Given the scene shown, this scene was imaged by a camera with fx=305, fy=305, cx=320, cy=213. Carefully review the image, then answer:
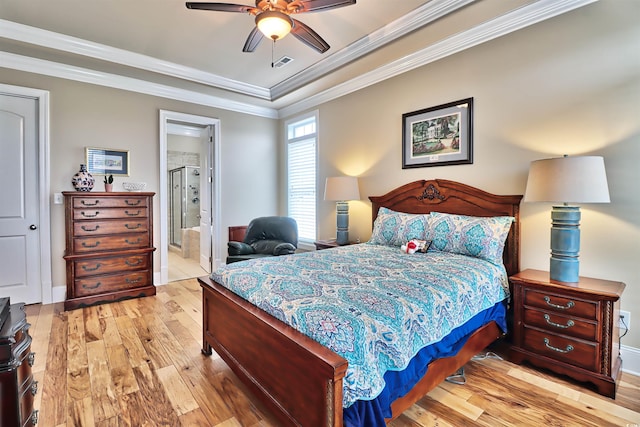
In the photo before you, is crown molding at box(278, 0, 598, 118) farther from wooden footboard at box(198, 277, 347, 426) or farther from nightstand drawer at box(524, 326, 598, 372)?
wooden footboard at box(198, 277, 347, 426)

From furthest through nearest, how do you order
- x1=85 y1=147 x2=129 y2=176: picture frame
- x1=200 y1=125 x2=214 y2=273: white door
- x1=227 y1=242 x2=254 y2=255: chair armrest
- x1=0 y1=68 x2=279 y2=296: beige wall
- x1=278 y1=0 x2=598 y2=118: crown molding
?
1. x1=200 y1=125 x2=214 y2=273: white door
2. x1=227 y1=242 x2=254 y2=255: chair armrest
3. x1=85 y1=147 x2=129 y2=176: picture frame
4. x1=0 y1=68 x2=279 y2=296: beige wall
5. x1=278 y1=0 x2=598 y2=118: crown molding

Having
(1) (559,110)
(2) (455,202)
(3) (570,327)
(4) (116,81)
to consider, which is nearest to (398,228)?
(2) (455,202)

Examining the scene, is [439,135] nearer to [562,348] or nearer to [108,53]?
[562,348]

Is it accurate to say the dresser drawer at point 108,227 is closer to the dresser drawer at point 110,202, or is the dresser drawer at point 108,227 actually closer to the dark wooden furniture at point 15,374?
the dresser drawer at point 110,202

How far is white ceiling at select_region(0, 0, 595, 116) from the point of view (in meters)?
2.61

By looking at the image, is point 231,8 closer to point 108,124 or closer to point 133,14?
point 133,14

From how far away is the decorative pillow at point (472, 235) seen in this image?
247 cm

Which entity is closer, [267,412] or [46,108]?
[267,412]

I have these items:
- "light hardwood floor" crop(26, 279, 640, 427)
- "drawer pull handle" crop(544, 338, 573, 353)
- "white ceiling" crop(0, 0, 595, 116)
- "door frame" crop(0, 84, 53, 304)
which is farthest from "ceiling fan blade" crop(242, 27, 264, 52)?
"drawer pull handle" crop(544, 338, 573, 353)

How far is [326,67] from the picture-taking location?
3.75 m

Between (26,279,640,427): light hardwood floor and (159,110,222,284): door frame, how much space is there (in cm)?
169

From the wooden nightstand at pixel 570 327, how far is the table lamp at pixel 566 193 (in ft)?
0.50

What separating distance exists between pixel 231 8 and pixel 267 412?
2620 millimetres

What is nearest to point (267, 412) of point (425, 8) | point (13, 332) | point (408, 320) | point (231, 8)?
point (408, 320)
